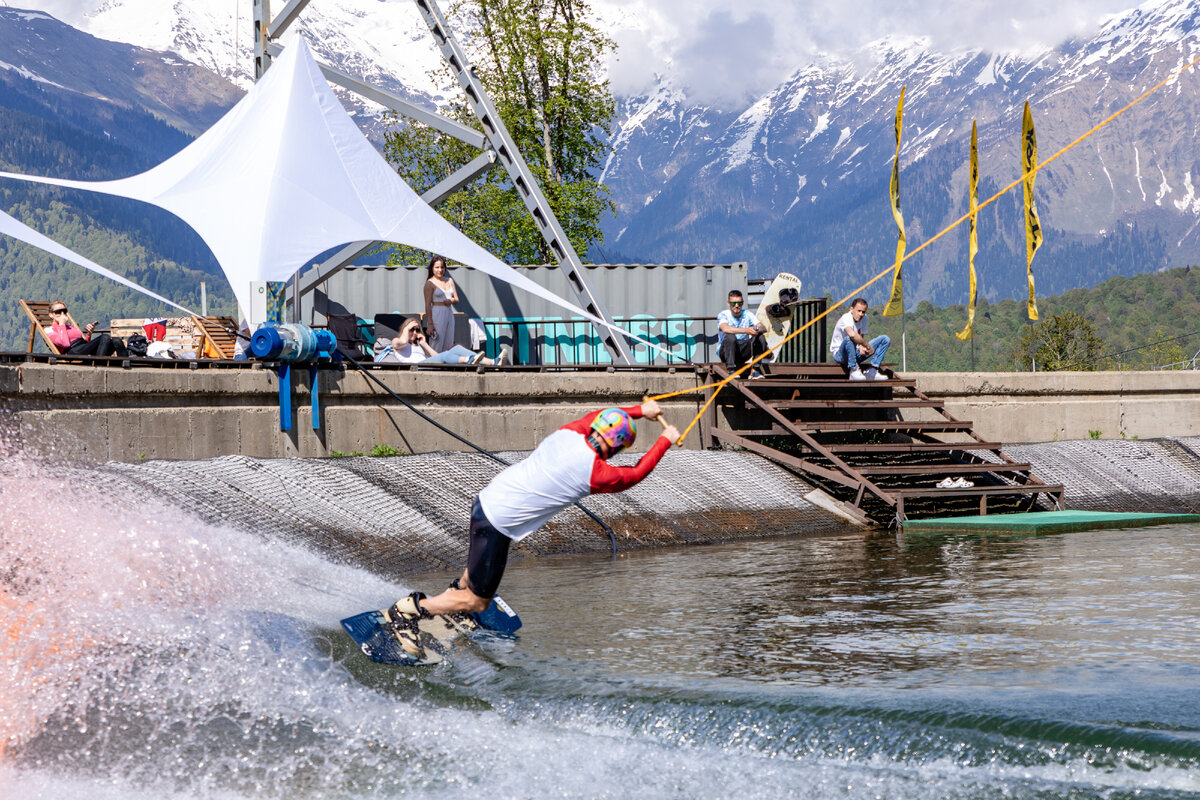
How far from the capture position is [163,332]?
2488 cm

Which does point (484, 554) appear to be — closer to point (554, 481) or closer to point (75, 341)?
point (554, 481)

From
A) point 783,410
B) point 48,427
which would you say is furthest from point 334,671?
point 783,410

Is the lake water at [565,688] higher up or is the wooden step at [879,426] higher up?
the wooden step at [879,426]

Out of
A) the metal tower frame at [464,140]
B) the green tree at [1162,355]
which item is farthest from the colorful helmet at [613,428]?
the green tree at [1162,355]

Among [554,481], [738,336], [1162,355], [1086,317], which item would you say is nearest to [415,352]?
[738,336]

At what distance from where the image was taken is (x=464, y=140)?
67.3ft

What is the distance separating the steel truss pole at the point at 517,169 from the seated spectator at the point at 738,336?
2.20 meters

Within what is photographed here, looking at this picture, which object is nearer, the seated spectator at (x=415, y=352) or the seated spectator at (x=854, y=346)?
the seated spectator at (x=415, y=352)

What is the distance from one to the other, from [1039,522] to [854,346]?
15.5 feet

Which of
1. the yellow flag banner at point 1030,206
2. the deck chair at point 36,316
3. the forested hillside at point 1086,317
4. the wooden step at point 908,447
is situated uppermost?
the forested hillside at point 1086,317

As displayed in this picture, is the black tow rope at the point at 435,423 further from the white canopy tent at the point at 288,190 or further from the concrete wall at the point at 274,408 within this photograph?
the white canopy tent at the point at 288,190

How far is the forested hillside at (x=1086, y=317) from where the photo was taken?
15088cm

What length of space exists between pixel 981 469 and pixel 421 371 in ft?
25.3

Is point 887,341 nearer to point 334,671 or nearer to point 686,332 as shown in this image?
point 686,332
